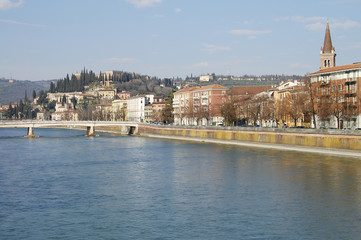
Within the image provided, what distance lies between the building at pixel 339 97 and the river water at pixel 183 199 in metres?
13.4

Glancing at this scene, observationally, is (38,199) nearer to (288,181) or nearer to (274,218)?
(274,218)

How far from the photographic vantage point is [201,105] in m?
102

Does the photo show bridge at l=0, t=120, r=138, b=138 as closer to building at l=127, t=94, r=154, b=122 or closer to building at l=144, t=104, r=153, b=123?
building at l=144, t=104, r=153, b=123

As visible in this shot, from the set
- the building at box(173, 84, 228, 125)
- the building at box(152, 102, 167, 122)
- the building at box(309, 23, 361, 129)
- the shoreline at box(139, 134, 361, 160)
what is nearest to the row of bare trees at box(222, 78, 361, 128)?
the building at box(309, 23, 361, 129)

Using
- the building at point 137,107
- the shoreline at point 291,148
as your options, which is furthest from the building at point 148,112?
the shoreline at point 291,148

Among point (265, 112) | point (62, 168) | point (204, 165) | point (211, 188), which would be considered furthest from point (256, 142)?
point (211, 188)

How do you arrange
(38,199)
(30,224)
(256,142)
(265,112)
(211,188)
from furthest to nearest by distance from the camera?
(265,112) → (256,142) → (211,188) → (38,199) → (30,224)

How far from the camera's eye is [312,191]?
27.6 meters

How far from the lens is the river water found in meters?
20.3

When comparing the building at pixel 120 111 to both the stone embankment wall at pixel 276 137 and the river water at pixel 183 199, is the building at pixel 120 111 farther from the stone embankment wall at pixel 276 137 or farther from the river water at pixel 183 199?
the river water at pixel 183 199

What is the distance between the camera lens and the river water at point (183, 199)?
20.3 meters

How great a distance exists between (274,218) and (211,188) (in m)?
7.53

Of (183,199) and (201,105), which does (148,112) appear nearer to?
(201,105)

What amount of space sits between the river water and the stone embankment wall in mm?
2887
